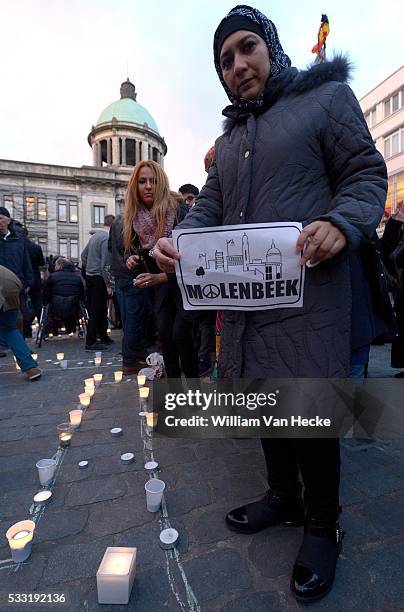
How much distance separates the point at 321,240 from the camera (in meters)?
1.10

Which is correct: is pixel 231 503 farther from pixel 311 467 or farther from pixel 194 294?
pixel 194 294

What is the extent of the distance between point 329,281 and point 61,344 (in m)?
6.59

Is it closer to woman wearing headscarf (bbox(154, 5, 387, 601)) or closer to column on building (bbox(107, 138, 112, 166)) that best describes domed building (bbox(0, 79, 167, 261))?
column on building (bbox(107, 138, 112, 166))

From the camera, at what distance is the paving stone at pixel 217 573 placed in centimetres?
130

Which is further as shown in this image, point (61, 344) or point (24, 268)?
point (61, 344)

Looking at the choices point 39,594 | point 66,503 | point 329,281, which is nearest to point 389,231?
point 329,281

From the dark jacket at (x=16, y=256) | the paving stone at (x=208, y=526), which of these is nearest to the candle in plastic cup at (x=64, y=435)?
the paving stone at (x=208, y=526)

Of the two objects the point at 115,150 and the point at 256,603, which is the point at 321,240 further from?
the point at 115,150

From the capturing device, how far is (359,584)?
1307 mm

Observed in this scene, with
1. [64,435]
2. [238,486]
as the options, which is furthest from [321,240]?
[64,435]

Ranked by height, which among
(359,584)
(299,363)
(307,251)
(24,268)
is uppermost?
(24,268)

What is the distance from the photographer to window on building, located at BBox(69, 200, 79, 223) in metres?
42.1

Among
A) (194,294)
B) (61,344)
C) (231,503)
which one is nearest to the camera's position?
(194,294)

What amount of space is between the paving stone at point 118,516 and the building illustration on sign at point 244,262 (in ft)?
4.12
